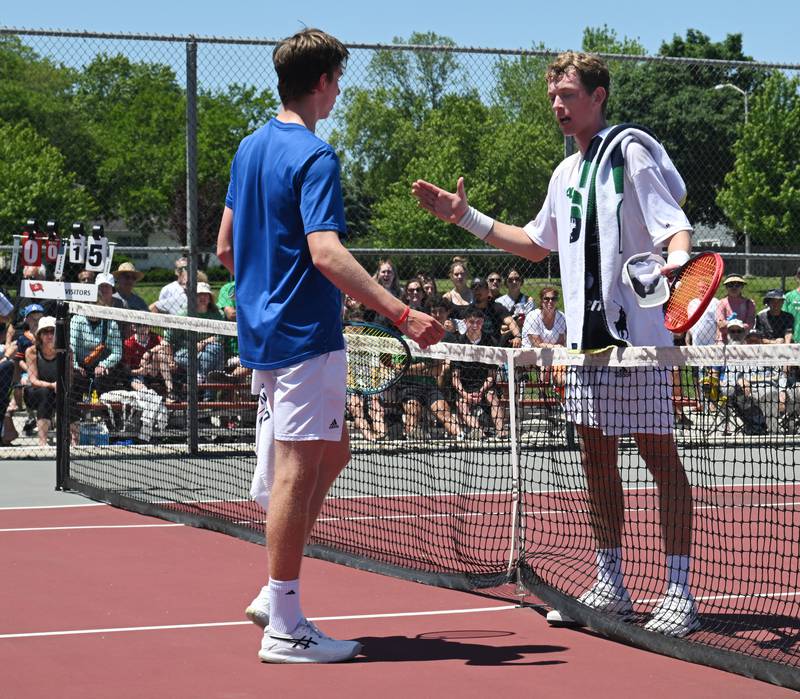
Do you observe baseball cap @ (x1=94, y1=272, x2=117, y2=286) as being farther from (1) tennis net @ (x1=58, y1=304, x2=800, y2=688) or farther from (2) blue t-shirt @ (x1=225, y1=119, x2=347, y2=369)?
(2) blue t-shirt @ (x1=225, y1=119, x2=347, y2=369)

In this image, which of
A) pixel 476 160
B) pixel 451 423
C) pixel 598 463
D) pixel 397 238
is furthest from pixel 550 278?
pixel 476 160

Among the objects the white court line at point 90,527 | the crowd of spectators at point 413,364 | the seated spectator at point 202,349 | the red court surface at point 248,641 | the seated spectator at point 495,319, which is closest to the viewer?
the red court surface at point 248,641

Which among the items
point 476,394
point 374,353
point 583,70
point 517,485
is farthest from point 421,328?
point 476,394

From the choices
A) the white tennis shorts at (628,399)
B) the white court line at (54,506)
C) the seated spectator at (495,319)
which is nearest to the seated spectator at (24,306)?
the white court line at (54,506)

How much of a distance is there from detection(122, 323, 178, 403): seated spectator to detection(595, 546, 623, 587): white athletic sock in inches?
253

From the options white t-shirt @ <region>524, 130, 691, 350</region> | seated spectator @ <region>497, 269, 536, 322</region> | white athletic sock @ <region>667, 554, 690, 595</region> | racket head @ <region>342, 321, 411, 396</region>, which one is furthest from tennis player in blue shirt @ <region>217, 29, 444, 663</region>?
seated spectator @ <region>497, 269, 536, 322</region>

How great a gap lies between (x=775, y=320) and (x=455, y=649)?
9.48 meters

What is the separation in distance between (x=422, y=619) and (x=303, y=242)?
166 cm

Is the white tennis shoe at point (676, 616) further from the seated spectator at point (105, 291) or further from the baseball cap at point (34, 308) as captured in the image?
the baseball cap at point (34, 308)

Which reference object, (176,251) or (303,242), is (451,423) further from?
(303,242)

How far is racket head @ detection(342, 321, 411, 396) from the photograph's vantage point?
18.5 feet

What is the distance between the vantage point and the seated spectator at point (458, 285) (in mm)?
12000

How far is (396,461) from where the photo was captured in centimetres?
1024

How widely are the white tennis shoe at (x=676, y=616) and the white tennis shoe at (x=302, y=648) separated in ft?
3.67
